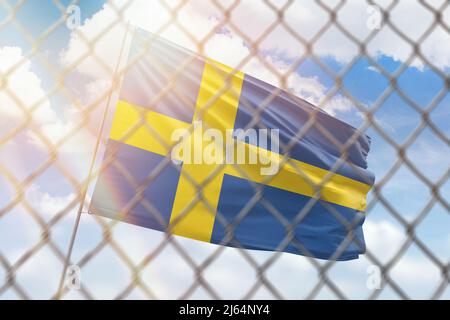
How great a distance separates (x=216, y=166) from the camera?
2990 millimetres

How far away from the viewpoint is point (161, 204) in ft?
9.71

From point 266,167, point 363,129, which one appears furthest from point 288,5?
point 266,167

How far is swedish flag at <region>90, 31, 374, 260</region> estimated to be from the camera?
289cm

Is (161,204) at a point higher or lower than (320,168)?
lower

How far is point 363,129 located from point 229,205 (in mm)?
2154

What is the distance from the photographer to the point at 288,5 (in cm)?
114

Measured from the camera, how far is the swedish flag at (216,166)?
9.48ft

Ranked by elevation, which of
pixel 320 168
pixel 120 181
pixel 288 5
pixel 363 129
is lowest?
pixel 120 181
